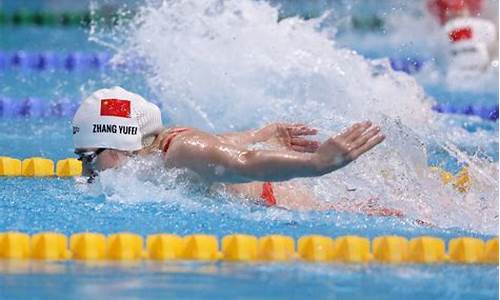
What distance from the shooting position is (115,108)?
4.39 metres

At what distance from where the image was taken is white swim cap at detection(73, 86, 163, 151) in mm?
4344

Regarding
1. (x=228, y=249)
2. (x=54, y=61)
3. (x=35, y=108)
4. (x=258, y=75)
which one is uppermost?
(x=54, y=61)

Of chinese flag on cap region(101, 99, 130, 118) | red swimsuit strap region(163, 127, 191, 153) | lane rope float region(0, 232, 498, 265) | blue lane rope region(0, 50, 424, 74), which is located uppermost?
blue lane rope region(0, 50, 424, 74)

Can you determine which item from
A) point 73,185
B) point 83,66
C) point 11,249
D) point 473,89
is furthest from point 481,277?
point 83,66

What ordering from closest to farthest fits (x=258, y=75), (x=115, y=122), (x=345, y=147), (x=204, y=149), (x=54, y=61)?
(x=345, y=147) < (x=204, y=149) < (x=115, y=122) < (x=258, y=75) < (x=54, y=61)

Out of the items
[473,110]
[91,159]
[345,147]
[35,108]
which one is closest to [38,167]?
[91,159]

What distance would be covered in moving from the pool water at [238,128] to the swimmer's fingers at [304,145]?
0.41 feet

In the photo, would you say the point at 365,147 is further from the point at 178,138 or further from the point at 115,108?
the point at 115,108

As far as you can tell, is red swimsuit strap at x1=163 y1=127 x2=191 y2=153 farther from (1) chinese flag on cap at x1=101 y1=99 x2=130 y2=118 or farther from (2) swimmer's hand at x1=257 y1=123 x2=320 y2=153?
(2) swimmer's hand at x1=257 y1=123 x2=320 y2=153

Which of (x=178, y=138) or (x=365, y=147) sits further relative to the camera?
(x=178, y=138)

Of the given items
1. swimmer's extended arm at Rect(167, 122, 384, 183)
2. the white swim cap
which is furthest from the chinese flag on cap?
swimmer's extended arm at Rect(167, 122, 384, 183)

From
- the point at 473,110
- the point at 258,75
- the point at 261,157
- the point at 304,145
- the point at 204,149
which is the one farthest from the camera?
the point at 473,110

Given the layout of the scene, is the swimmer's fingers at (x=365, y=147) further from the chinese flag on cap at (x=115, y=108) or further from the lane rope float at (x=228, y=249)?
the chinese flag on cap at (x=115, y=108)

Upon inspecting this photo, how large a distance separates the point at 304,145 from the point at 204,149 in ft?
1.99
